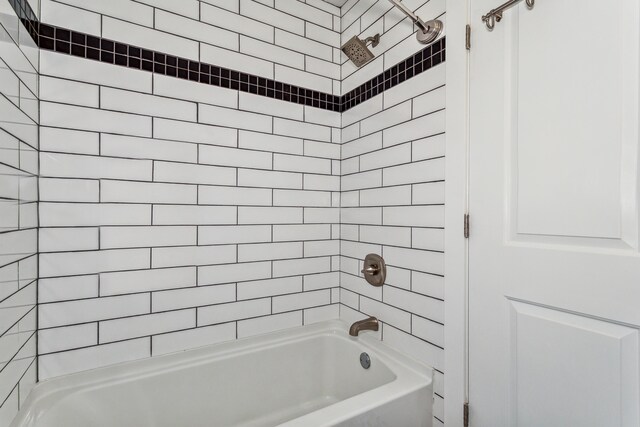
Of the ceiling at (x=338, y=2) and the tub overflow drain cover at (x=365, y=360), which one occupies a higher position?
the ceiling at (x=338, y=2)

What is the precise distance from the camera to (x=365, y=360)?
1.56 m

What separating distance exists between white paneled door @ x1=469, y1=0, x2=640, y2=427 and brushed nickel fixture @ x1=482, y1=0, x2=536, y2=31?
2 centimetres

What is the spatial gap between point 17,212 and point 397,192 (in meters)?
1.38

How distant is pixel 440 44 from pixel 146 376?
1817 millimetres

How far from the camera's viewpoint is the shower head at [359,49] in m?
1.58

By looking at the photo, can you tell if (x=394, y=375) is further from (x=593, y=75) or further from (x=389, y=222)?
(x=593, y=75)

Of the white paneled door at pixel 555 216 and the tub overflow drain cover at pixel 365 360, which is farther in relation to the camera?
the tub overflow drain cover at pixel 365 360

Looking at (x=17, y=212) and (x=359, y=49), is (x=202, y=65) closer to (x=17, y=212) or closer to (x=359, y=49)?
(x=359, y=49)

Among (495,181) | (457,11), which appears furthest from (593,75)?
(457,11)

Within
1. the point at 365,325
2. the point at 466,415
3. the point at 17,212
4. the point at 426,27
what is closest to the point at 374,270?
the point at 365,325

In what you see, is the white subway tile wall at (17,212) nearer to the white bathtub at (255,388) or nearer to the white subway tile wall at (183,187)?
the white subway tile wall at (183,187)

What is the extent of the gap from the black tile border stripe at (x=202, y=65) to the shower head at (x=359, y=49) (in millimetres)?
109

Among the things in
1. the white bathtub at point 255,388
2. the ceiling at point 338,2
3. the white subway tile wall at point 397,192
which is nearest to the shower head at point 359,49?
the white subway tile wall at point 397,192

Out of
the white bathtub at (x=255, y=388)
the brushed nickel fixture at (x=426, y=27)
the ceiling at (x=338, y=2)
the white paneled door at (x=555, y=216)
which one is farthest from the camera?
the ceiling at (x=338, y=2)
